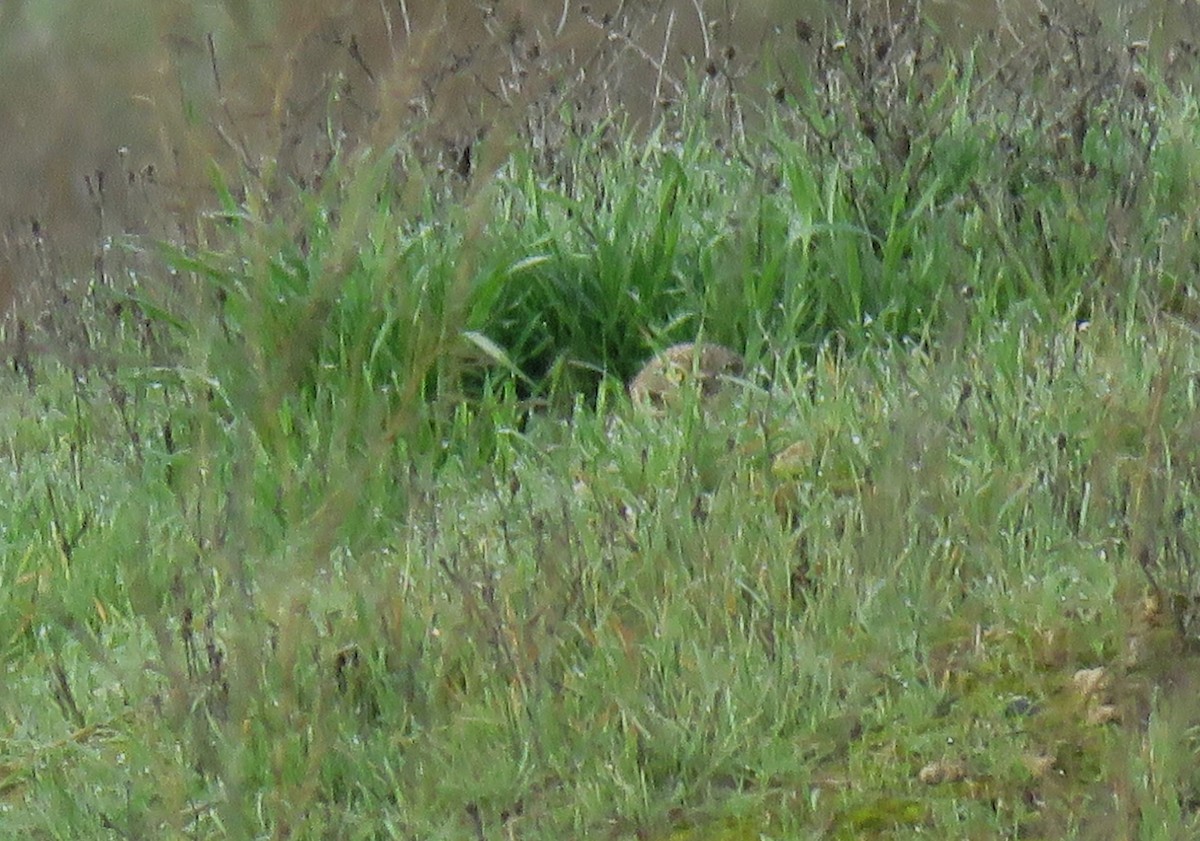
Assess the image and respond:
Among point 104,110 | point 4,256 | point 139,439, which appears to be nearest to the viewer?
point 139,439

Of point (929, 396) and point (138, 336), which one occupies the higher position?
point (929, 396)

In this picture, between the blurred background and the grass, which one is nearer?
the grass

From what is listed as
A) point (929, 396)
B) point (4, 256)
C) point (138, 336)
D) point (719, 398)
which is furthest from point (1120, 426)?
point (4, 256)

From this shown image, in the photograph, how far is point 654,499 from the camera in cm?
334

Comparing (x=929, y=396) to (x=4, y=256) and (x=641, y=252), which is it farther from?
(x=4, y=256)

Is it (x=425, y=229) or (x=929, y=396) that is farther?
(x=425, y=229)

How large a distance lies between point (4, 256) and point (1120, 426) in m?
4.24

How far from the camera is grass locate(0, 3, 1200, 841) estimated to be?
2578 millimetres

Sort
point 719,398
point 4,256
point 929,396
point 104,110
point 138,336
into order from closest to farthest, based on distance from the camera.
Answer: point 929,396, point 719,398, point 138,336, point 4,256, point 104,110

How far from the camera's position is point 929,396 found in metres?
3.36

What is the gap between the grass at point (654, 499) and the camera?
8.46 ft

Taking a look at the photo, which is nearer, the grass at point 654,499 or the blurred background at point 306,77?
the grass at point 654,499

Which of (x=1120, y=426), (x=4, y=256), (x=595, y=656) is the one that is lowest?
(x=4, y=256)

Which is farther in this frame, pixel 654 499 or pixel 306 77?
pixel 306 77
